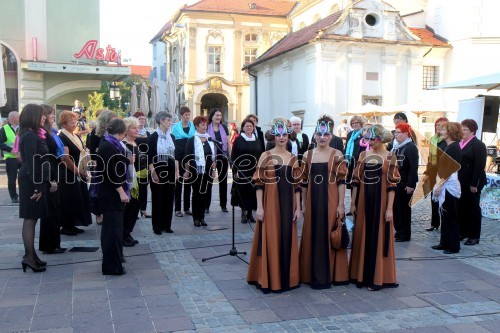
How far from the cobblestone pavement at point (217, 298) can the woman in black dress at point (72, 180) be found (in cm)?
100

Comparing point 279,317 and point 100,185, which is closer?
point 279,317

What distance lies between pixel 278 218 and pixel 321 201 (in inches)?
20.6

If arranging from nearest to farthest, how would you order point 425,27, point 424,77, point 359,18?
point 359,18 → point 424,77 → point 425,27

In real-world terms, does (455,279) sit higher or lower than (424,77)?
lower

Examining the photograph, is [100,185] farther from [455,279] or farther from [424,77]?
[424,77]

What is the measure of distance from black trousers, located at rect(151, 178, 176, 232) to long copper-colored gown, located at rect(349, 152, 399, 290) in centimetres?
342

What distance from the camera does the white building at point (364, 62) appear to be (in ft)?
74.6

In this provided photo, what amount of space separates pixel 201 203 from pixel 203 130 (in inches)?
50.7

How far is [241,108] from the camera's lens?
41312 millimetres

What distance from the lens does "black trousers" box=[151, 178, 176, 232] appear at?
25.4ft

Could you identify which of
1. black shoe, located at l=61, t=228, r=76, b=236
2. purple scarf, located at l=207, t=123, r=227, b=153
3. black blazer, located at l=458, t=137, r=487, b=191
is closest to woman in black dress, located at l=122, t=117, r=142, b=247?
black shoe, located at l=61, t=228, r=76, b=236

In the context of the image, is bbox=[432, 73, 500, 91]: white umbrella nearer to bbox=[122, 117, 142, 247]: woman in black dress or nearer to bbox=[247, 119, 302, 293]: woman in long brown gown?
bbox=[247, 119, 302, 293]: woman in long brown gown

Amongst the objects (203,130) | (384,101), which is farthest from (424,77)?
(203,130)

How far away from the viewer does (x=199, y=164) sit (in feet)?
28.0
